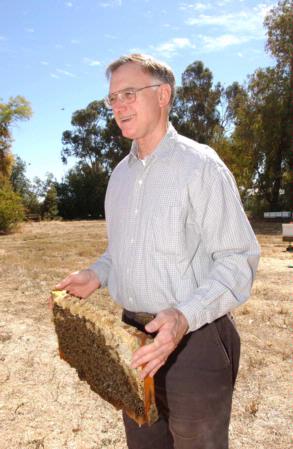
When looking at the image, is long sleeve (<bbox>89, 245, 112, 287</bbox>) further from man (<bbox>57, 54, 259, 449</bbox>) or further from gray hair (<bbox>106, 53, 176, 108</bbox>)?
gray hair (<bbox>106, 53, 176, 108</bbox>)

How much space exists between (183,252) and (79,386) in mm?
3160

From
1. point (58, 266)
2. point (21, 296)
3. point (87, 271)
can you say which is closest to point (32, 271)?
point (58, 266)

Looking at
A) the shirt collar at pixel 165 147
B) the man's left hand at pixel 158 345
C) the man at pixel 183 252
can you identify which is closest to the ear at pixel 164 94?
the man at pixel 183 252

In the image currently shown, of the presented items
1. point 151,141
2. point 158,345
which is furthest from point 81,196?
point 158,345

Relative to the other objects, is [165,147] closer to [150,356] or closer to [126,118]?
[126,118]

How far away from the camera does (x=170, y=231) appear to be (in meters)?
1.88

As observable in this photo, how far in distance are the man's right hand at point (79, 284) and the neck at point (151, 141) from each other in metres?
→ 0.73

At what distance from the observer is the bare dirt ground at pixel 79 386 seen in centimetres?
364

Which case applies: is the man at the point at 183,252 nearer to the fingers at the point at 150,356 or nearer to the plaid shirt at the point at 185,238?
the plaid shirt at the point at 185,238

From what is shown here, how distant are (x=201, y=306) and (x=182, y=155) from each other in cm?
69

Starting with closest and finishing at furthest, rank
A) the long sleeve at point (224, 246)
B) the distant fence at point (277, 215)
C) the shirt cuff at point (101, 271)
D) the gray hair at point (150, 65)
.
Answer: the long sleeve at point (224, 246)
the gray hair at point (150, 65)
the shirt cuff at point (101, 271)
the distant fence at point (277, 215)

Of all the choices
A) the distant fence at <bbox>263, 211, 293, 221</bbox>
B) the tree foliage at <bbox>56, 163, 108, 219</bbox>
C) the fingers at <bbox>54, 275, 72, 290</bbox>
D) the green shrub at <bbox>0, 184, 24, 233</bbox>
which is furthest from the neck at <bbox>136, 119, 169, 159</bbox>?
the tree foliage at <bbox>56, 163, 108, 219</bbox>

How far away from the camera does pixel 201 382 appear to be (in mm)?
1884

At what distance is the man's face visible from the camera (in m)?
1.97
